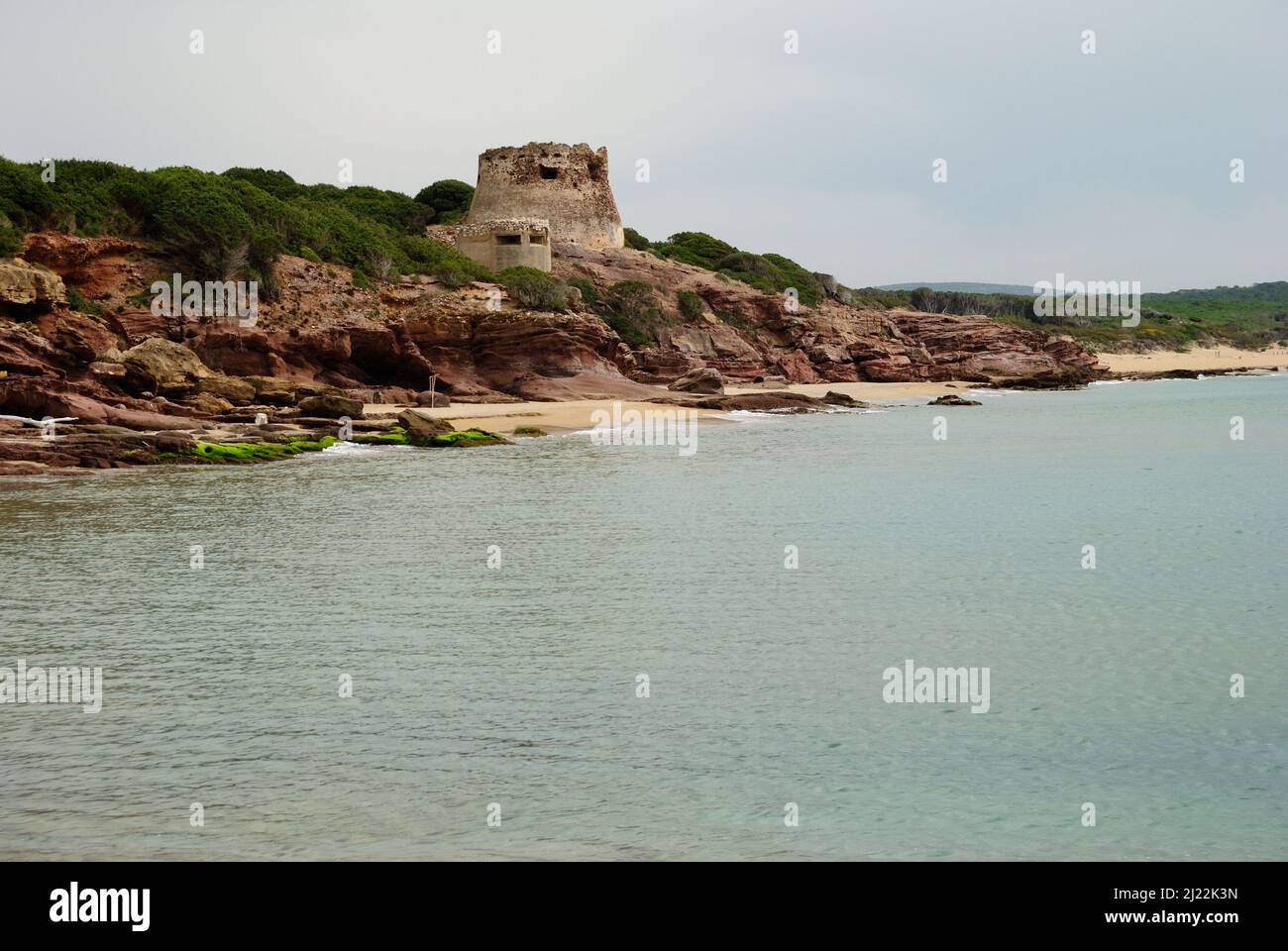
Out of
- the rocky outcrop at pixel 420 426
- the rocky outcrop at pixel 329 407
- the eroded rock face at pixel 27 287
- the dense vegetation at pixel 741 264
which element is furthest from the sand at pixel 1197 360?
the eroded rock face at pixel 27 287

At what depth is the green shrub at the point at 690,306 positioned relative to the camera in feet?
235

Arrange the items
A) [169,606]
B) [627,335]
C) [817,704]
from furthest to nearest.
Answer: [627,335] < [169,606] < [817,704]

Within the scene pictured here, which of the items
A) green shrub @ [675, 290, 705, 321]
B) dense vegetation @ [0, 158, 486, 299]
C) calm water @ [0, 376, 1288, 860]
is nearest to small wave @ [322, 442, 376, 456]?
calm water @ [0, 376, 1288, 860]

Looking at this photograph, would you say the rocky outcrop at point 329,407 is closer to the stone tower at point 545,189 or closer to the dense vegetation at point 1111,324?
the stone tower at point 545,189

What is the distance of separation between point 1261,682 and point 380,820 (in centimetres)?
646

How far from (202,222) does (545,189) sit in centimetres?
3425

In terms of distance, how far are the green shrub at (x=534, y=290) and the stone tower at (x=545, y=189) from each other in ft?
66.1

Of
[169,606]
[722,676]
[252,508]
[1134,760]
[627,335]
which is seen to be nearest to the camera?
[1134,760]

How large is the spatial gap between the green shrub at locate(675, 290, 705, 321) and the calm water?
172ft

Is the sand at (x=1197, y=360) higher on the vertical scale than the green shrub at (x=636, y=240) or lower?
lower

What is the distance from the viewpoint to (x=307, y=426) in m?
→ 32.0

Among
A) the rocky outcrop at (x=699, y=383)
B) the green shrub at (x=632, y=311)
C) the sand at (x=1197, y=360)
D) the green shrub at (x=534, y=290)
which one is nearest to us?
the rocky outcrop at (x=699, y=383)
